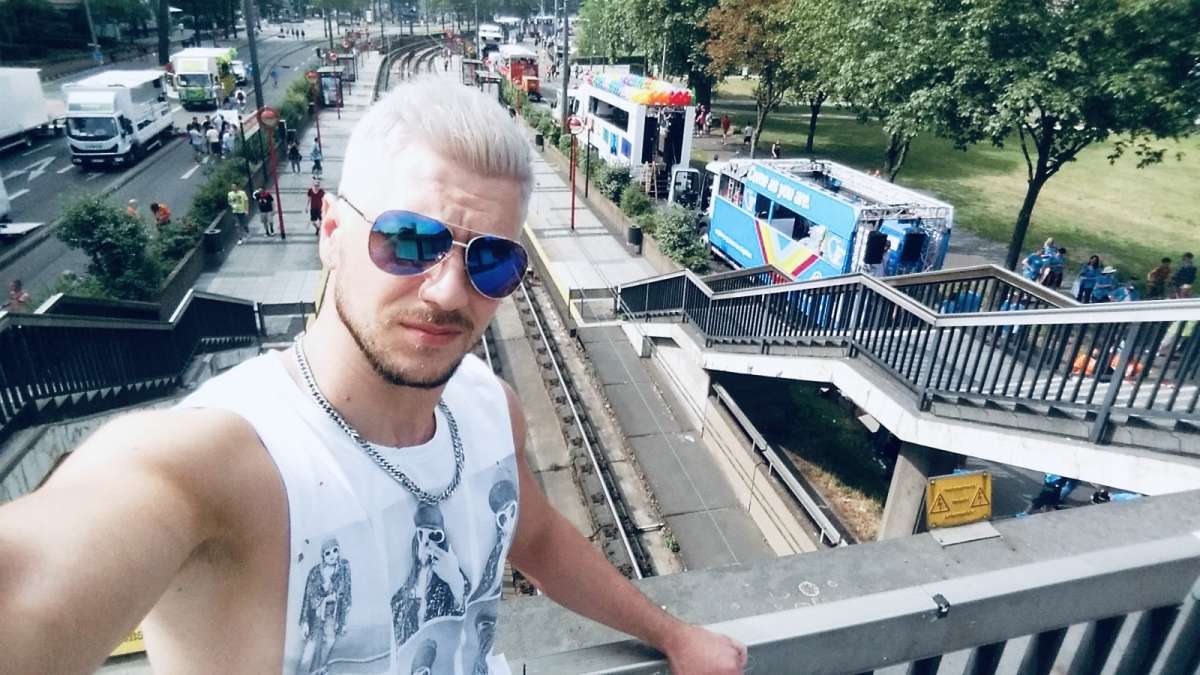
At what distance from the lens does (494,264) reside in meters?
1.46

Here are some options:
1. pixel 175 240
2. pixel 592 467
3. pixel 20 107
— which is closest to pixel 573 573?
pixel 592 467

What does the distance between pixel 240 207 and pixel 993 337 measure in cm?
1872

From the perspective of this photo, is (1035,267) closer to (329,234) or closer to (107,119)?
(329,234)

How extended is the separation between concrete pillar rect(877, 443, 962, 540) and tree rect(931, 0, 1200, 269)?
25.8 feet

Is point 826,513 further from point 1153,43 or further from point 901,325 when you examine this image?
point 1153,43

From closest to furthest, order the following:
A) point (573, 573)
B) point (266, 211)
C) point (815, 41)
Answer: point (573, 573) → point (266, 211) → point (815, 41)

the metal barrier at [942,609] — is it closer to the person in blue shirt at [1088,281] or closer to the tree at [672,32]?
the person in blue shirt at [1088,281]

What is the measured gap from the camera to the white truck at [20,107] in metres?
25.2

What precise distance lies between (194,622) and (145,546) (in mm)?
263

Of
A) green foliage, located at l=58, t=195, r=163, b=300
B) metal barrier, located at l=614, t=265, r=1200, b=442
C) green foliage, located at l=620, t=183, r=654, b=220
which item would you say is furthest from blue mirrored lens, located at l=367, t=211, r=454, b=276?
green foliage, located at l=620, t=183, r=654, b=220

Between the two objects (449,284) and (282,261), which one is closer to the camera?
(449,284)

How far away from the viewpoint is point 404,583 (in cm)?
133

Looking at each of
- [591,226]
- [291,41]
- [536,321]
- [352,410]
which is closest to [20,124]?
[591,226]

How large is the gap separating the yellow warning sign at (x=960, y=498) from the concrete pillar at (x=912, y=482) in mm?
4935
